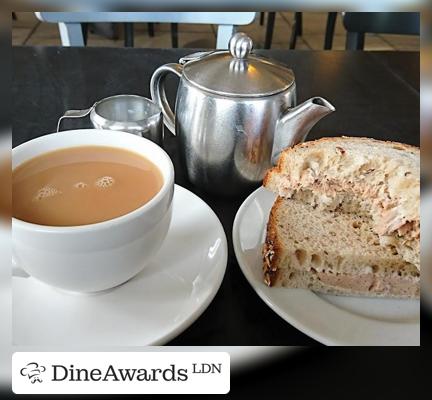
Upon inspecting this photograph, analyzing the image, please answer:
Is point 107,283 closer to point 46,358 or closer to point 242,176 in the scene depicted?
point 46,358

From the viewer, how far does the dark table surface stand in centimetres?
56

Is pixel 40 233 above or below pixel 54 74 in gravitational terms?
above

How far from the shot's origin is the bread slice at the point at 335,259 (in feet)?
1.16

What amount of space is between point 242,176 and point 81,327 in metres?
0.22

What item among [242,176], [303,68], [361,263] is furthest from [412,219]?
[303,68]

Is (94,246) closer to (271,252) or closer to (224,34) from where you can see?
(271,252)

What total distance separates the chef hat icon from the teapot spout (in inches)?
10.7

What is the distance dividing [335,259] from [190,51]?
19.4 inches

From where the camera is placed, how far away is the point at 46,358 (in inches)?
11.4

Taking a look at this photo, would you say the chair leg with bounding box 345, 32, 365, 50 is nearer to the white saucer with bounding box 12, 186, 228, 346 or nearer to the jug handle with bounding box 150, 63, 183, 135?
the jug handle with bounding box 150, 63, 183, 135

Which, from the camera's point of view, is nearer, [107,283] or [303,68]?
[107,283]

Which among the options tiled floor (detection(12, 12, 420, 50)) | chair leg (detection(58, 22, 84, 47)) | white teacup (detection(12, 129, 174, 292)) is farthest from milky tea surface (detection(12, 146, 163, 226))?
chair leg (detection(58, 22, 84, 47))

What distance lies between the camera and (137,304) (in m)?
0.31

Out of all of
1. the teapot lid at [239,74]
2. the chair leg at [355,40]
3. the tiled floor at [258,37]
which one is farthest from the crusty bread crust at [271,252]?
the chair leg at [355,40]
